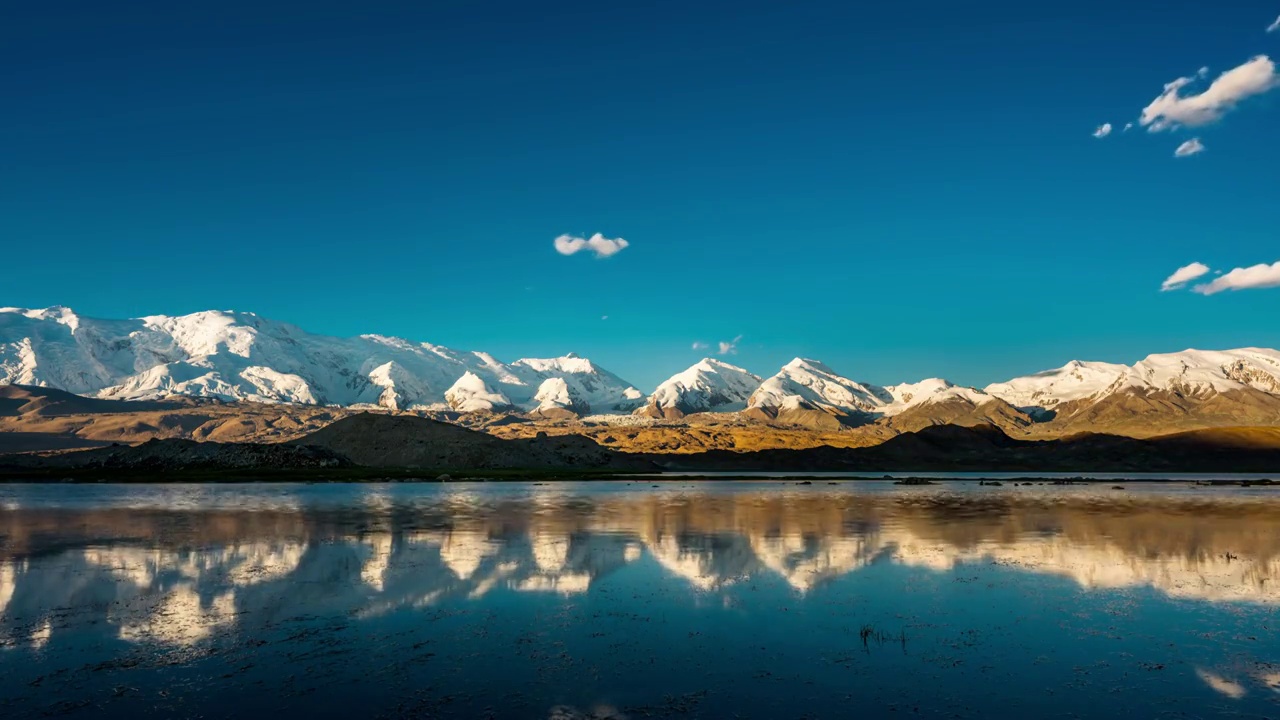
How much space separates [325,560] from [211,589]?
910cm

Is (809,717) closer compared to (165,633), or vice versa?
(809,717)

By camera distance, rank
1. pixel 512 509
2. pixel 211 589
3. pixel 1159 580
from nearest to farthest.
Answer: pixel 211 589 → pixel 1159 580 → pixel 512 509

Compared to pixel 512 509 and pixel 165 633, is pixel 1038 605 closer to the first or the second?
pixel 165 633

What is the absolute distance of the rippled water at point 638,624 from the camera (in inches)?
759

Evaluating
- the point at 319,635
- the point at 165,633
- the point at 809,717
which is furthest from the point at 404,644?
the point at 809,717

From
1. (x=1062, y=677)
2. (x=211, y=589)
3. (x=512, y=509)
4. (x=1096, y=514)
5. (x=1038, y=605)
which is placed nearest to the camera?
(x=1062, y=677)

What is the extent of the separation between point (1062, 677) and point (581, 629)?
13811mm

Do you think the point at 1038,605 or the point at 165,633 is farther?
the point at 1038,605

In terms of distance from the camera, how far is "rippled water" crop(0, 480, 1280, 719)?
19.3 meters

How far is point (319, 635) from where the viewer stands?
2545cm

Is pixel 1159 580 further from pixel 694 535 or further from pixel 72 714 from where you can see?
pixel 72 714

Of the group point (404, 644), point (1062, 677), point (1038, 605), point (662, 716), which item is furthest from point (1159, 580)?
point (404, 644)

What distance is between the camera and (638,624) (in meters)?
27.5

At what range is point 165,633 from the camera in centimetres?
2567
